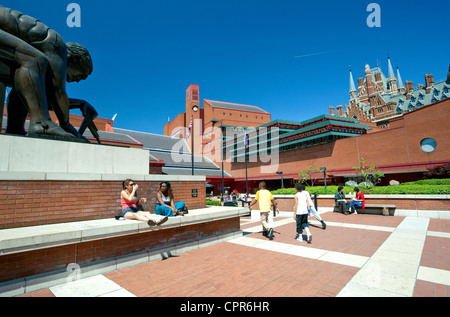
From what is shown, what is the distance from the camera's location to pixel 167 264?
505cm

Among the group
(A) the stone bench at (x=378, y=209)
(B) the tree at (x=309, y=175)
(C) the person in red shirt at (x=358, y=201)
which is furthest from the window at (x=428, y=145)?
(C) the person in red shirt at (x=358, y=201)

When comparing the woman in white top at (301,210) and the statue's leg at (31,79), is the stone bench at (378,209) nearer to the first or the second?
the woman in white top at (301,210)

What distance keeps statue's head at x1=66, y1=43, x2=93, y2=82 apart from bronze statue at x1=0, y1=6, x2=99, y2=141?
38 cm

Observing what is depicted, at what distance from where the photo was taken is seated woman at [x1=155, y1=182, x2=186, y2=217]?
575 cm

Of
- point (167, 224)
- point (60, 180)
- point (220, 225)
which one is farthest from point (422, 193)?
point (60, 180)

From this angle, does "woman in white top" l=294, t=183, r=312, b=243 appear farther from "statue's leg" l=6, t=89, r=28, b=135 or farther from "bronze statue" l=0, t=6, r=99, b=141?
"statue's leg" l=6, t=89, r=28, b=135

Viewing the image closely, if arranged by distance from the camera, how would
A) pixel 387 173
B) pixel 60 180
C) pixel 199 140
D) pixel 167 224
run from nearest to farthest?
1. pixel 60 180
2. pixel 167 224
3. pixel 387 173
4. pixel 199 140

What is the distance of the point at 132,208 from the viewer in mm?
5543

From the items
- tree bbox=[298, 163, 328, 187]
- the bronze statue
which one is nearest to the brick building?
tree bbox=[298, 163, 328, 187]

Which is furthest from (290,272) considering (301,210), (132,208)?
(132,208)

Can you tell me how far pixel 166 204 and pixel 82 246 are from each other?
2112 millimetres
